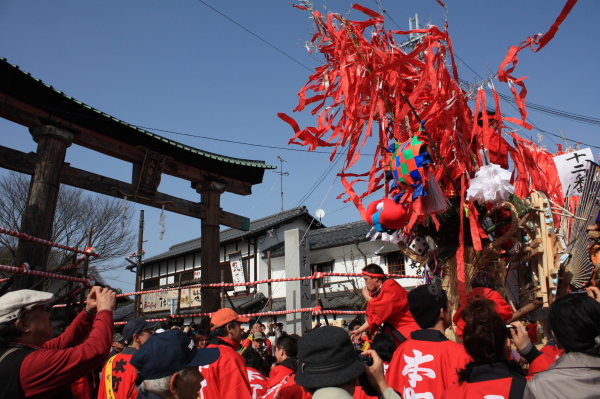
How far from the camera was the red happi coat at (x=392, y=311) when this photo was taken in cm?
321

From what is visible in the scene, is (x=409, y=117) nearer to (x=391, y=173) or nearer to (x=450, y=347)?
(x=391, y=173)

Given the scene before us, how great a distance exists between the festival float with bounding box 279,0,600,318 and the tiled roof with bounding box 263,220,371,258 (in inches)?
624

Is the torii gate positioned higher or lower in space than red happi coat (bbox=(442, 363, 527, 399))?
higher

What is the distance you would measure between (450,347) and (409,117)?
212 centimetres

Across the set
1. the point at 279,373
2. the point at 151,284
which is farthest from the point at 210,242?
the point at 151,284

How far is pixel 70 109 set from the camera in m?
8.24

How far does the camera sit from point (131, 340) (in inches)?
167

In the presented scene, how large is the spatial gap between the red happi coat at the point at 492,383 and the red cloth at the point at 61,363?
5.58 ft

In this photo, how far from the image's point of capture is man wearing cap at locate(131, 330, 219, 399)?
219cm

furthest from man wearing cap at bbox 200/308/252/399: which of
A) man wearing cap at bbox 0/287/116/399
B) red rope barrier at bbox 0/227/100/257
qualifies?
red rope barrier at bbox 0/227/100/257

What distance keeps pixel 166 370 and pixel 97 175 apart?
7.59 m

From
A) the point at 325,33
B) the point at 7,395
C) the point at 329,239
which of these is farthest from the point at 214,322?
the point at 329,239

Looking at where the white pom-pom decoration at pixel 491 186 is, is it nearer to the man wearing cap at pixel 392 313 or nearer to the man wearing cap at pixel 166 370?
the man wearing cap at pixel 392 313

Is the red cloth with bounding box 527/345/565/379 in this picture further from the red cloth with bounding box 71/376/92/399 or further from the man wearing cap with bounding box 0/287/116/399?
the red cloth with bounding box 71/376/92/399
